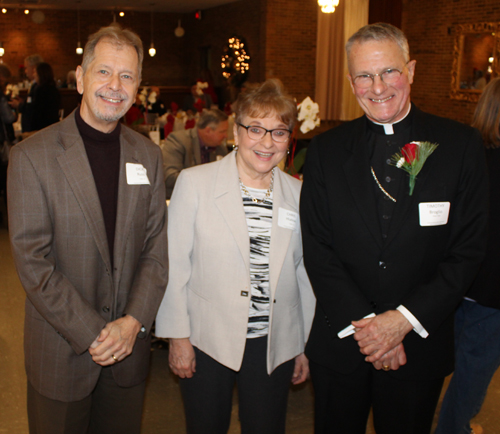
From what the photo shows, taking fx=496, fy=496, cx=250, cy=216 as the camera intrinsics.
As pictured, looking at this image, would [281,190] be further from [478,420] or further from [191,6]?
[191,6]

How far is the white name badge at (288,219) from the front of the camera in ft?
5.86

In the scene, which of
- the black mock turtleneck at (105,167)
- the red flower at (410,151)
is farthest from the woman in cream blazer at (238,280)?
the red flower at (410,151)

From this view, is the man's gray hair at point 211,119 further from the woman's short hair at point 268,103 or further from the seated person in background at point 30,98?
the seated person in background at point 30,98

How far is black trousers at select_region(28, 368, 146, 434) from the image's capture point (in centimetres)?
162

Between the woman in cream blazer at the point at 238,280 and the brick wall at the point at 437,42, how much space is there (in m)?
9.50

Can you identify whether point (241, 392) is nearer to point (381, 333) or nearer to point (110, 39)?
point (381, 333)

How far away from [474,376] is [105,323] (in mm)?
1670

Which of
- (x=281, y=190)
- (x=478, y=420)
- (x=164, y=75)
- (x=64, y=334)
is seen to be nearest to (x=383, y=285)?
(x=281, y=190)

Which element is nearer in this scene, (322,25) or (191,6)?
(322,25)

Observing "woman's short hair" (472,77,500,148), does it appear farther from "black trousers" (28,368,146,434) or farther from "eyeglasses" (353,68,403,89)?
"black trousers" (28,368,146,434)

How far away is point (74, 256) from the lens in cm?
155

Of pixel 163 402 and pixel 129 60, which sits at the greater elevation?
pixel 129 60

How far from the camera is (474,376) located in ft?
7.41

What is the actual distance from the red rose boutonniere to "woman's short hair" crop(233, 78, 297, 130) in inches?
16.2
